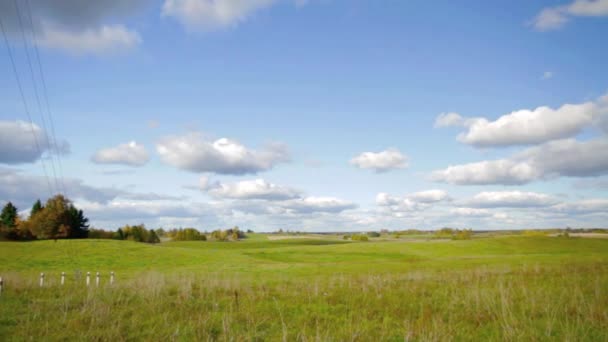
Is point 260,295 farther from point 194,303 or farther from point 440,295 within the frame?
point 440,295

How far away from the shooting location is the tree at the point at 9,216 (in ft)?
297

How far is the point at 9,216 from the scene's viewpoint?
92.0 meters

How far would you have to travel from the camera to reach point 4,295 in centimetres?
1491

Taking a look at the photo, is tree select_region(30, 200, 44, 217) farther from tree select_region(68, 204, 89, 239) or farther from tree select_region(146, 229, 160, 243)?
tree select_region(146, 229, 160, 243)

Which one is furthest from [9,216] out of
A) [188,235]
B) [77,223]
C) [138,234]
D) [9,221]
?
[188,235]

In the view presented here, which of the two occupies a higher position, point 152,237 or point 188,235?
point 152,237

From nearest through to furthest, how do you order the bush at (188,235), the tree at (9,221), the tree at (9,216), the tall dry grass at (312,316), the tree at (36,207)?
1. the tall dry grass at (312,316)
2. the tree at (9,221)
3. the tree at (9,216)
4. the tree at (36,207)
5. the bush at (188,235)

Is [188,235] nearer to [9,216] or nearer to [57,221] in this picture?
[9,216]

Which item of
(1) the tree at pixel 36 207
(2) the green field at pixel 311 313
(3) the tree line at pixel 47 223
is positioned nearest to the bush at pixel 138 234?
(3) the tree line at pixel 47 223

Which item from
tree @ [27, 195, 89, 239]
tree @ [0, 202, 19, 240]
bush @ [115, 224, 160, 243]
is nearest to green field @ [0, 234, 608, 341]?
tree @ [27, 195, 89, 239]

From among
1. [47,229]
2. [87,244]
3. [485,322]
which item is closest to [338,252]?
[87,244]

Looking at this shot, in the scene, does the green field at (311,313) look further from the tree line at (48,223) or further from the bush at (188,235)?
the bush at (188,235)

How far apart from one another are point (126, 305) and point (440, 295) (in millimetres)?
10338

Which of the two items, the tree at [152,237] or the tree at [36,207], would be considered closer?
the tree at [36,207]
